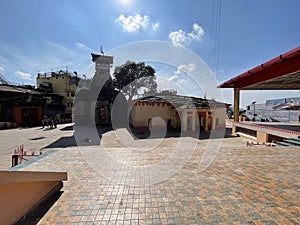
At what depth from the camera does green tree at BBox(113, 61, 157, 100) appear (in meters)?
26.9

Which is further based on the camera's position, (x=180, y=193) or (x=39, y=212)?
(x=180, y=193)

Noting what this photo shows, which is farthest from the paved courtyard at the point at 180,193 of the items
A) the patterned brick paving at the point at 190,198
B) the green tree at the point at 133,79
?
the green tree at the point at 133,79

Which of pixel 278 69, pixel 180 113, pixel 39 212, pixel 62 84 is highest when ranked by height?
pixel 62 84

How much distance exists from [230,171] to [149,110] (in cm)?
1193

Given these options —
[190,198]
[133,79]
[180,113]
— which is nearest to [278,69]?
[180,113]

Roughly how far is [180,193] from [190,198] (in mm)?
249

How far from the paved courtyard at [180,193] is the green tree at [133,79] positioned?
2223 centimetres

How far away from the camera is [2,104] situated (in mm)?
17766

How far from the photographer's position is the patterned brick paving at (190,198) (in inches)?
98.0

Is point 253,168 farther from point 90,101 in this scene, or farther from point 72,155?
point 90,101

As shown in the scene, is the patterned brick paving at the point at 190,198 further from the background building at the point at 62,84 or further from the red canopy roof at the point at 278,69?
the background building at the point at 62,84

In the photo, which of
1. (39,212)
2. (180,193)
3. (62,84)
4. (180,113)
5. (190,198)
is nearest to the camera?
(39,212)

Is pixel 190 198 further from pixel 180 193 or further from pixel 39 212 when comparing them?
pixel 39 212

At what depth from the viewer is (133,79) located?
27.0 metres
